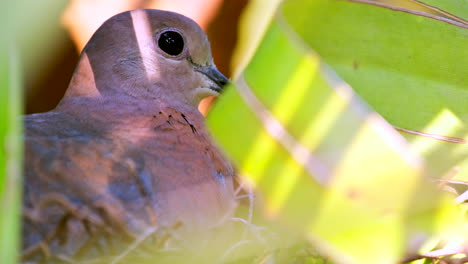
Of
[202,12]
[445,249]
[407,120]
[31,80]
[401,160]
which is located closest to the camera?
[401,160]

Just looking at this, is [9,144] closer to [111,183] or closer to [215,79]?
[111,183]

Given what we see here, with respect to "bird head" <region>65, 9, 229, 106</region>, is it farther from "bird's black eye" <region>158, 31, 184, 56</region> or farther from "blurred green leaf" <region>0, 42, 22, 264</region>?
"blurred green leaf" <region>0, 42, 22, 264</region>

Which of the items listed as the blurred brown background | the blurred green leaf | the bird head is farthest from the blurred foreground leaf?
the blurred brown background

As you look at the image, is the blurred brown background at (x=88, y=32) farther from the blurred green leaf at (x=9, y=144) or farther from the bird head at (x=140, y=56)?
the blurred green leaf at (x=9, y=144)

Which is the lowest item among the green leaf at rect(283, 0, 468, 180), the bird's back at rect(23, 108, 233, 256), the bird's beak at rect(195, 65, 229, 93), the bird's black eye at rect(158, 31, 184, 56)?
the bird's beak at rect(195, 65, 229, 93)

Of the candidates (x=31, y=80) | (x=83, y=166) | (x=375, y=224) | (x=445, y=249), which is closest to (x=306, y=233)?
(x=375, y=224)

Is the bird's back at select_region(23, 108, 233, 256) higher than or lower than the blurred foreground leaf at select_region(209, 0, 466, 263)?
lower

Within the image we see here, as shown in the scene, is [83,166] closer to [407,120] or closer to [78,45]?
[407,120]
